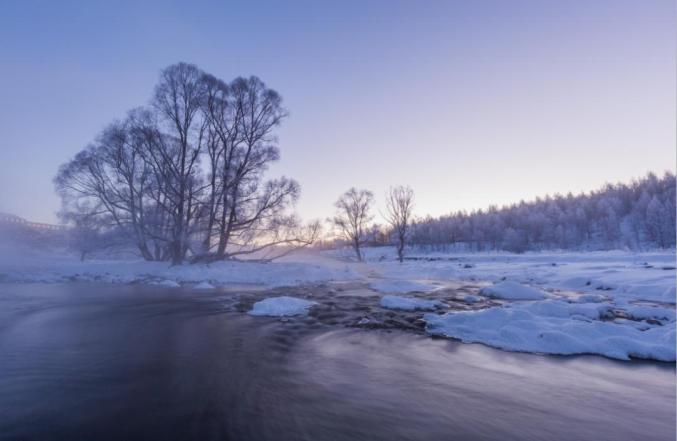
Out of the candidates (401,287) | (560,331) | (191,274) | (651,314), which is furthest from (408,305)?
(191,274)

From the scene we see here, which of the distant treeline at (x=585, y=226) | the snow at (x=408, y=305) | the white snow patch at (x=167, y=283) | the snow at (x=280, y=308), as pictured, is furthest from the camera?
the distant treeline at (x=585, y=226)

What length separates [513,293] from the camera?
38.3 feet

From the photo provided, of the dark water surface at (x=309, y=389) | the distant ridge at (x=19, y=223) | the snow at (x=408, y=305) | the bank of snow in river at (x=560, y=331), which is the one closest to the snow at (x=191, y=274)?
the snow at (x=408, y=305)

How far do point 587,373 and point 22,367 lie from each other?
8.43 metres

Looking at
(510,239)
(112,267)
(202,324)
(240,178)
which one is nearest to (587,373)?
(202,324)

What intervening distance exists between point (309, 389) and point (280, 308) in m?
5.30

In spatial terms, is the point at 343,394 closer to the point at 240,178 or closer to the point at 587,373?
the point at 587,373

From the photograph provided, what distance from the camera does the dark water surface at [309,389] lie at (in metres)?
3.18

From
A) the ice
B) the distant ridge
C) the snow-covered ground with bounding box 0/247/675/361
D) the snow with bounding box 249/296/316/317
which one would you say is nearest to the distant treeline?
the snow-covered ground with bounding box 0/247/675/361

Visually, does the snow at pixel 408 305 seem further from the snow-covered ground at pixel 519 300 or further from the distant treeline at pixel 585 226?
the distant treeline at pixel 585 226

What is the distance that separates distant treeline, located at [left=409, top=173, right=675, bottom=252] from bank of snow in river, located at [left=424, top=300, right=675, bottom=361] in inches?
2656

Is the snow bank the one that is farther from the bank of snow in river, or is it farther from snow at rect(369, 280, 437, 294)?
the bank of snow in river

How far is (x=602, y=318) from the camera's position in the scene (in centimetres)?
776

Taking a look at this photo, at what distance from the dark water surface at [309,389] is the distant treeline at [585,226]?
71.5 m
